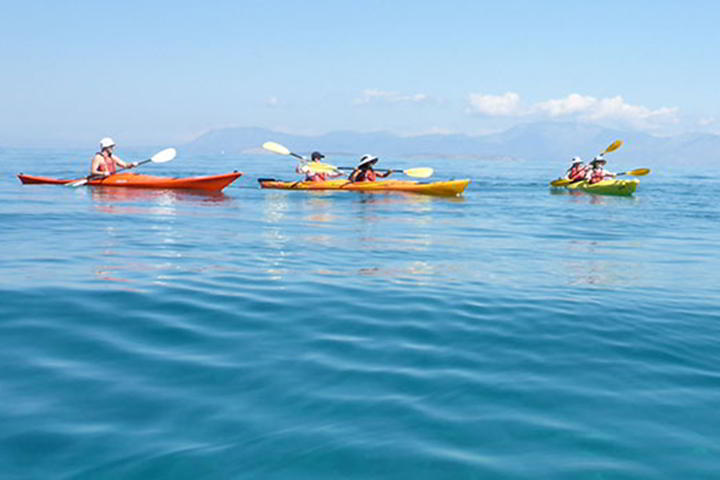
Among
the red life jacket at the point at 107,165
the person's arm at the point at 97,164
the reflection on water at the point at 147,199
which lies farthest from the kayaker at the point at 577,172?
the person's arm at the point at 97,164

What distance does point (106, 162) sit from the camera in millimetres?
Result: 20250

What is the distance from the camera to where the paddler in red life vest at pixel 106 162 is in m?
19.7

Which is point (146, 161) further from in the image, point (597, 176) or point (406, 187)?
point (597, 176)

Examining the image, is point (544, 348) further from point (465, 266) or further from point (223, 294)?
point (465, 266)

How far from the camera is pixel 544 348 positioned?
519cm

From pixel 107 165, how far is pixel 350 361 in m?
17.7

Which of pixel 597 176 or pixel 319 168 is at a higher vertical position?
pixel 319 168

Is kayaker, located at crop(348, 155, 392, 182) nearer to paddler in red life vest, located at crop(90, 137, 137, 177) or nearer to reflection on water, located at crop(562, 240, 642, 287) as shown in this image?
paddler in red life vest, located at crop(90, 137, 137, 177)

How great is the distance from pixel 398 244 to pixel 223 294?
4822mm

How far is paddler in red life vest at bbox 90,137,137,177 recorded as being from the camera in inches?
774

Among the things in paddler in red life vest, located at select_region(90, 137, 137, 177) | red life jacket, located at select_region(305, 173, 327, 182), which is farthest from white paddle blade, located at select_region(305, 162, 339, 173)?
paddler in red life vest, located at select_region(90, 137, 137, 177)

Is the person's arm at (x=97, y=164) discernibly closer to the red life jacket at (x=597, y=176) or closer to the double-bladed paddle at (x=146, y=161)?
the double-bladed paddle at (x=146, y=161)

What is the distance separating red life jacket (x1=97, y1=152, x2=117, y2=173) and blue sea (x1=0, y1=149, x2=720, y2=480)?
1014 cm

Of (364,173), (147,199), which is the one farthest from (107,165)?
(364,173)
